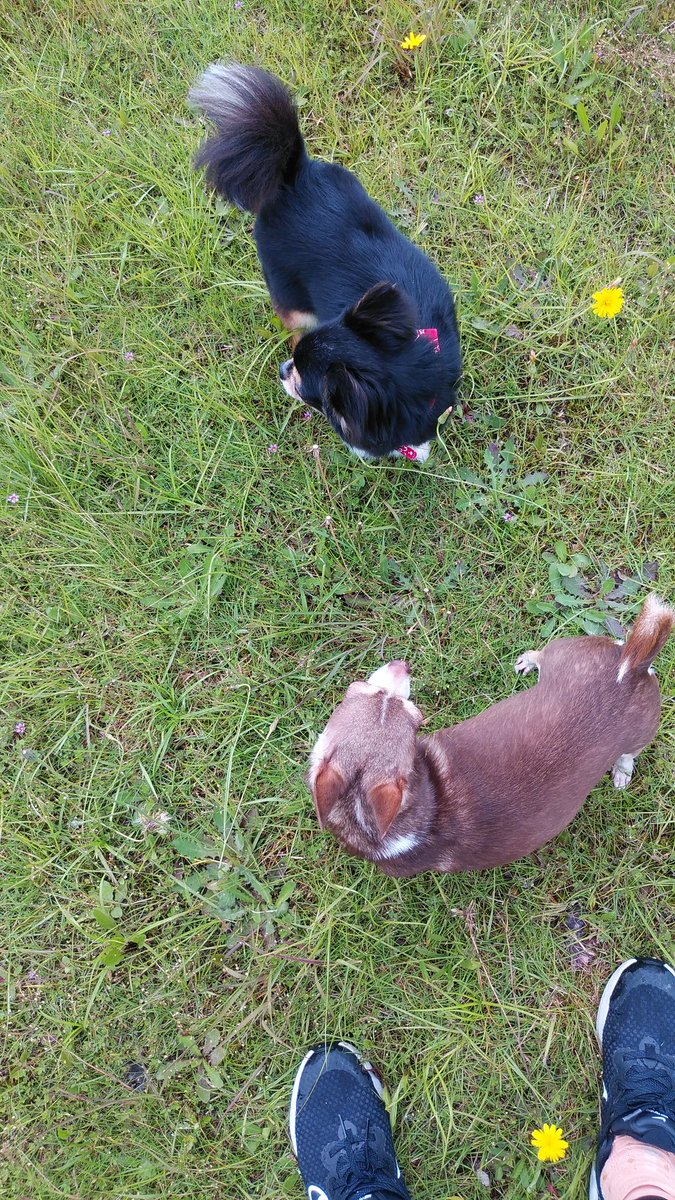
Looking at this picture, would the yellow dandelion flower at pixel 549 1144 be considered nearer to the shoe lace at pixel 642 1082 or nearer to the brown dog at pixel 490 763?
the shoe lace at pixel 642 1082

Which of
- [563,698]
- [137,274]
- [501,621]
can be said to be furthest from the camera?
[137,274]

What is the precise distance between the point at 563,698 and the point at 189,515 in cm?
172

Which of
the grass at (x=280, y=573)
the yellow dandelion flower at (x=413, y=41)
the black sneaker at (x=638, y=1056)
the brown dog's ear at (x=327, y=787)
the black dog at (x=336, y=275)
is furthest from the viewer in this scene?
the yellow dandelion flower at (x=413, y=41)

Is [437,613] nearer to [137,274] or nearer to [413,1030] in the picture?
[413,1030]

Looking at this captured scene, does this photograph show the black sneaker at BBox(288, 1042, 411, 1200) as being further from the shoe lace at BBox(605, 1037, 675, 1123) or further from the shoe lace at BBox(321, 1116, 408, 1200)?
the shoe lace at BBox(605, 1037, 675, 1123)

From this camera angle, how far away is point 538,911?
102 inches

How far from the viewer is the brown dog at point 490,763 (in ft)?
6.75

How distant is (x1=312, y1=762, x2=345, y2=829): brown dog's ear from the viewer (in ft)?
6.74

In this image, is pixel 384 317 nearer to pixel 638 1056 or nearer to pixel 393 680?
pixel 393 680

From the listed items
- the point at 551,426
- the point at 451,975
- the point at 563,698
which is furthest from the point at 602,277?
the point at 451,975

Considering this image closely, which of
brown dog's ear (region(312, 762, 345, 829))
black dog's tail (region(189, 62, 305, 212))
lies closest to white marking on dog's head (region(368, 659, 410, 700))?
brown dog's ear (region(312, 762, 345, 829))

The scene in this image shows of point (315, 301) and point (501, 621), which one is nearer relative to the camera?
point (315, 301)

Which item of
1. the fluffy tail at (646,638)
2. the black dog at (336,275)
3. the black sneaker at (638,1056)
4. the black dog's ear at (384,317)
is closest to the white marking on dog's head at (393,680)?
the fluffy tail at (646,638)

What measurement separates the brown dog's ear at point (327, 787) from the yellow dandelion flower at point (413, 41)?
10.2 ft
